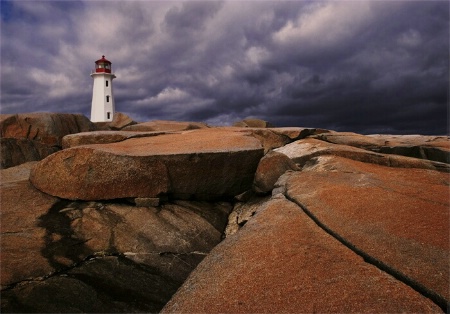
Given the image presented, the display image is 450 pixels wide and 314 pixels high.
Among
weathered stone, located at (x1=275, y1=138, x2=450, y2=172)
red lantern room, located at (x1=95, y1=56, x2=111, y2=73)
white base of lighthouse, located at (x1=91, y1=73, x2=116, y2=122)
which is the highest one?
red lantern room, located at (x1=95, y1=56, x2=111, y2=73)

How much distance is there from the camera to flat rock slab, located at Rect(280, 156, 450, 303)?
298 centimetres

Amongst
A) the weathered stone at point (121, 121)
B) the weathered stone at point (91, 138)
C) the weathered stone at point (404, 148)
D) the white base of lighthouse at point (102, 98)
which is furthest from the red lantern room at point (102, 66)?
the weathered stone at point (404, 148)

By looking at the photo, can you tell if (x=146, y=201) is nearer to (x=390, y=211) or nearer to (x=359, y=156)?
(x=390, y=211)

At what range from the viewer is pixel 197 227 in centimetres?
557

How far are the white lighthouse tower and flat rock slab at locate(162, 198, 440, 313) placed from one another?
44.9 meters

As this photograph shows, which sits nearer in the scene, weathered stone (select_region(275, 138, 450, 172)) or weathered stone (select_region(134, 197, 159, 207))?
weathered stone (select_region(134, 197, 159, 207))

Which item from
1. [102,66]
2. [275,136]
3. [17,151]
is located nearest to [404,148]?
[275,136]

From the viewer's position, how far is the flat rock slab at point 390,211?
2980mm

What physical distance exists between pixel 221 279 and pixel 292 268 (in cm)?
71

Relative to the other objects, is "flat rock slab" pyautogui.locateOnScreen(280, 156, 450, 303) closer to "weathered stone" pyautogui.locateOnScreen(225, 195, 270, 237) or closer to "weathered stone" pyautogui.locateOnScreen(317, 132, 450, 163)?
"weathered stone" pyautogui.locateOnScreen(225, 195, 270, 237)

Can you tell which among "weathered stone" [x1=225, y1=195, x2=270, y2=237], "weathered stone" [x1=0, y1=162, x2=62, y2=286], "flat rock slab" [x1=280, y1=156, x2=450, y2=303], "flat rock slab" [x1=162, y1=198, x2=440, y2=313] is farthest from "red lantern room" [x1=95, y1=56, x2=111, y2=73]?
"flat rock slab" [x1=162, y1=198, x2=440, y2=313]

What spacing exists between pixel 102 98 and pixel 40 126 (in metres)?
29.7

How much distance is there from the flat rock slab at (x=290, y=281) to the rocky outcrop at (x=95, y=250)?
1.25 metres

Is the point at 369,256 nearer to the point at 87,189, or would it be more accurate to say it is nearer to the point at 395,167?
the point at 395,167
